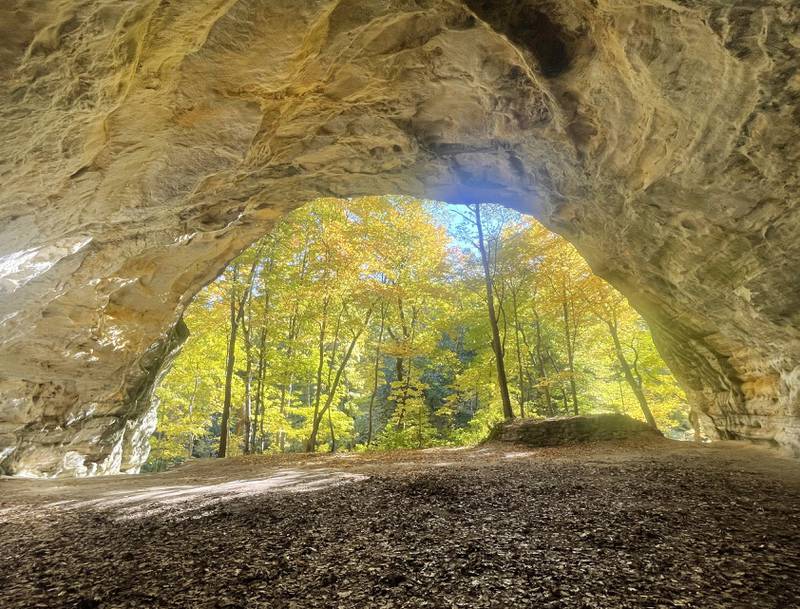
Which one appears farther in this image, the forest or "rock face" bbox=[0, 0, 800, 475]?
the forest

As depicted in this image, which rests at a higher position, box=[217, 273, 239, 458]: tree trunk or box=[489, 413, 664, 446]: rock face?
box=[217, 273, 239, 458]: tree trunk

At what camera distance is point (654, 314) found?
404 inches

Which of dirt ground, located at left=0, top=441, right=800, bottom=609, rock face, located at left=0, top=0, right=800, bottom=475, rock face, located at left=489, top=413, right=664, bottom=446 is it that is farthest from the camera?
rock face, located at left=489, top=413, right=664, bottom=446

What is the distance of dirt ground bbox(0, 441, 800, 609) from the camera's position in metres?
2.31

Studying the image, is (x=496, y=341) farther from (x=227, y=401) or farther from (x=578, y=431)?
(x=227, y=401)

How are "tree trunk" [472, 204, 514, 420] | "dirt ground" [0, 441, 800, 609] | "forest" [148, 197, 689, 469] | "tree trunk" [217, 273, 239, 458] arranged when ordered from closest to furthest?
"dirt ground" [0, 441, 800, 609] → "tree trunk" [217, 273, 239, 458] → "tree trunk" [472, 204, 514, 420] → "forest" [148, 197, 689, 469]

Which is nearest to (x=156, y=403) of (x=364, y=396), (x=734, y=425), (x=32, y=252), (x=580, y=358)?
(x=32, y=252)

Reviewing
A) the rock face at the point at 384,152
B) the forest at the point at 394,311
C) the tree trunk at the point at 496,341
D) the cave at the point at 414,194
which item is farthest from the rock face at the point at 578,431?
the rock face at the point at 384,152

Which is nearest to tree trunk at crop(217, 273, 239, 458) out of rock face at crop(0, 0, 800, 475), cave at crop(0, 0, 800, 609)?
cave at crop(0, 0, 800, 609)

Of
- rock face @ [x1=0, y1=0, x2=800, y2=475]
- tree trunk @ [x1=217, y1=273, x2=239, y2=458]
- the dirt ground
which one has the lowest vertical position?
the dirt ground

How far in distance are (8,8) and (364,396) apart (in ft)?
76.6

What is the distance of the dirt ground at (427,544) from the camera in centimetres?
231

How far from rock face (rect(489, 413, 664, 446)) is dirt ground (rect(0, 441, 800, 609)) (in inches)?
204

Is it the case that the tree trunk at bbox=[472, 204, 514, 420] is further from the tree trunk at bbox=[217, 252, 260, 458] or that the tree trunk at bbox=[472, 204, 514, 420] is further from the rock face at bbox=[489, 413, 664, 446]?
the tree trunk at bbox=[217, 252, 260, 458]
